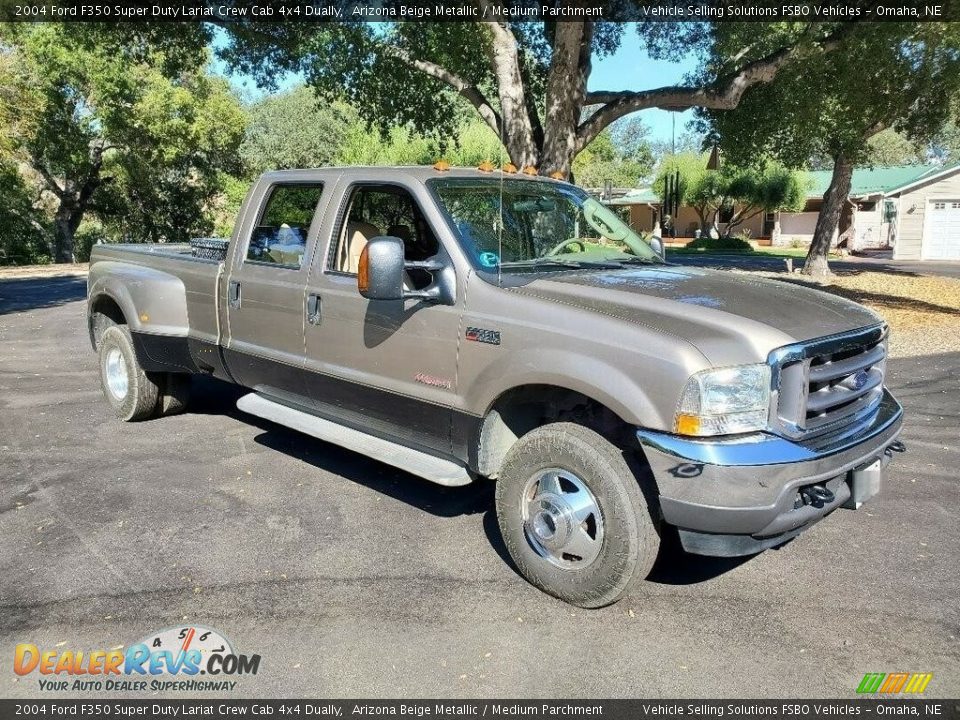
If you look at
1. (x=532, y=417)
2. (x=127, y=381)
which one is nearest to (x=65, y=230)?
(x=127, y=381)

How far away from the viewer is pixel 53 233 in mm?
32969

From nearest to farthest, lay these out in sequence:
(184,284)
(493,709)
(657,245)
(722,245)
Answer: (493,709), (657,245), (184,284), (722,245)

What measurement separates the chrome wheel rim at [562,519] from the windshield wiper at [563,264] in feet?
3.87

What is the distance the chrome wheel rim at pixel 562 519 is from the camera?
3.56 metres

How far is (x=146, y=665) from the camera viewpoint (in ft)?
10.6

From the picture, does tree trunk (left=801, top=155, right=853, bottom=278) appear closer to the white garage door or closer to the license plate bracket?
the license plate bracket

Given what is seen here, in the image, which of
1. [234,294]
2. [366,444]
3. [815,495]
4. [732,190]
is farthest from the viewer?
[732,190]

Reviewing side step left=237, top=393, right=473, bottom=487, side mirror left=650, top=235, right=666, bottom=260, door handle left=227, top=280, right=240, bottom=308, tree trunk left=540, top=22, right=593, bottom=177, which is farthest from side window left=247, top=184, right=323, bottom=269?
tree trunk left=540, top=22, right=593, bottom=177

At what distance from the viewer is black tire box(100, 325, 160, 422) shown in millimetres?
6438

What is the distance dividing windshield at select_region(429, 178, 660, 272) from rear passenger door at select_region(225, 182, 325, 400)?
105 cm

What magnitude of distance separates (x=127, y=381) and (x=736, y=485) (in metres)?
5.29

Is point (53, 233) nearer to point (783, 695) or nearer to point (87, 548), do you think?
point (87, 548)

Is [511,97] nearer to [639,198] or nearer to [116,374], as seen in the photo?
[116,374]

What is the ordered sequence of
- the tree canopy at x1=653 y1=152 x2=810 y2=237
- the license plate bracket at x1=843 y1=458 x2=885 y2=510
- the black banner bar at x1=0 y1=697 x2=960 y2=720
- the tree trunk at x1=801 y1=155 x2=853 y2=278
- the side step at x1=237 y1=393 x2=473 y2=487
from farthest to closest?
the tree canopy at x1=653 y1=152 x2=810 y2=237 < the tree trunk at x1=801 y1=155 x2=853 y2=278 < the side step at x1=237 y1=393 x2=473 y2=487 < the license plate bracket at x1=843 y1=458 x2=885 y2=510 < the black banner bar at x1=0 y1=697 x2=960 y2=720
